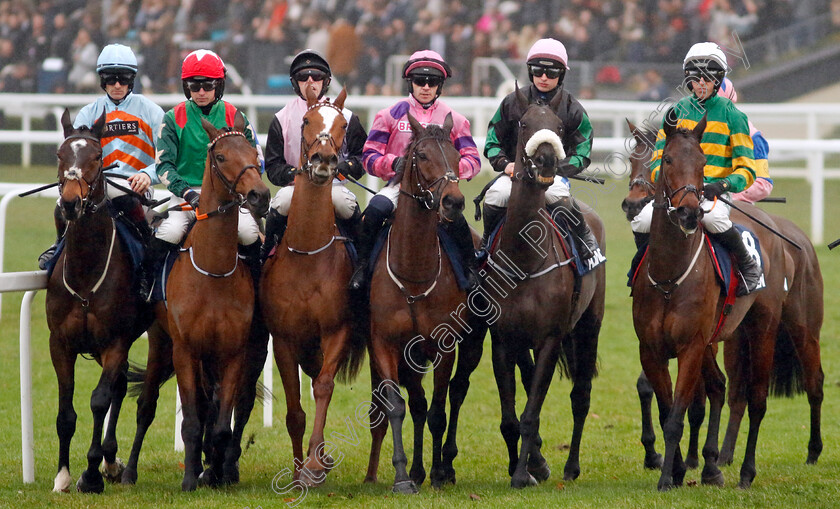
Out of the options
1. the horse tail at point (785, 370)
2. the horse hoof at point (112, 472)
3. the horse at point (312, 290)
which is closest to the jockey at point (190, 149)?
the horse at point (312, 290)

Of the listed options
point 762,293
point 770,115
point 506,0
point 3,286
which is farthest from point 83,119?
point 506,0

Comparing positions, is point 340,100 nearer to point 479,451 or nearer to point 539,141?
point 539,141

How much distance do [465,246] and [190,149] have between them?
5.34ft

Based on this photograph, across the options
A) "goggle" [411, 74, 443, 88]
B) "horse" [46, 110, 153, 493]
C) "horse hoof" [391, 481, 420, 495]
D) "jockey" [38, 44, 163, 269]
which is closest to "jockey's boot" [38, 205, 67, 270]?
"jockey" [38, 44, 163, 269]

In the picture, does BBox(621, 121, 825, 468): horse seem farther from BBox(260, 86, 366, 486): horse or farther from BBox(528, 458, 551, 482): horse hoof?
BBox(260, 86, 366, 486): horse

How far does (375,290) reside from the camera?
6.08 m

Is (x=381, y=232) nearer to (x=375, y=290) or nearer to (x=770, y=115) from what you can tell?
(x=375, y=290)

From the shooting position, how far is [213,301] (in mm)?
5879

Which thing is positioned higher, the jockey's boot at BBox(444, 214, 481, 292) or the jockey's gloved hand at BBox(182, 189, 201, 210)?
the jockey's gloved hand at BBox(182, 189, 201, 210)

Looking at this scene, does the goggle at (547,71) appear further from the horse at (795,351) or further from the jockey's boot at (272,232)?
the jockey's boot at (272,232)

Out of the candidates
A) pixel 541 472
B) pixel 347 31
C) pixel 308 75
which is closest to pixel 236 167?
pixel 308 75

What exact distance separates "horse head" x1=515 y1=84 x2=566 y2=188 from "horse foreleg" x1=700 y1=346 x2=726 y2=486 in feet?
5.28

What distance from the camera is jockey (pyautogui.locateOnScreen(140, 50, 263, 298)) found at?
241 inches

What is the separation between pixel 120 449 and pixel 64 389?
1.43 meters
